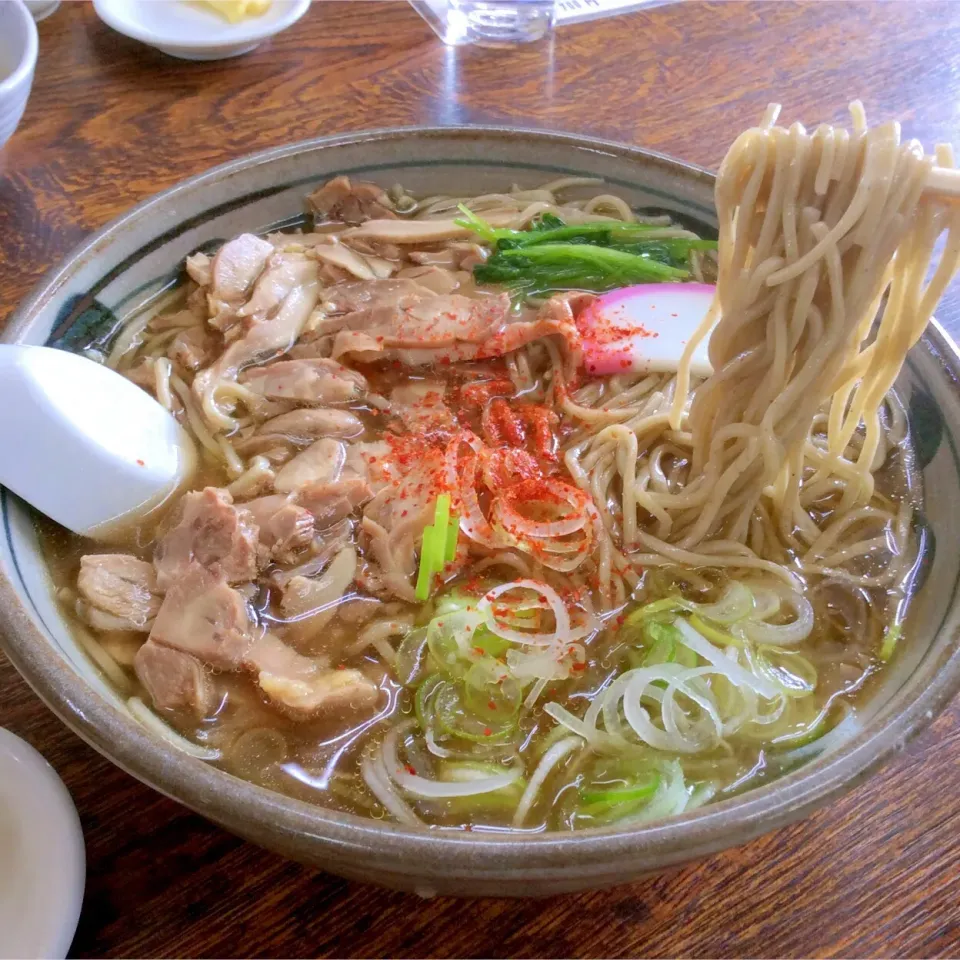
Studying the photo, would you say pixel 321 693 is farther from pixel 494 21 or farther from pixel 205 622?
pixel 494 21

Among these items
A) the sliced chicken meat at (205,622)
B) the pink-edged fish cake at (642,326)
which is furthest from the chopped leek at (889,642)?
the sliced chicken meat at (205,622)

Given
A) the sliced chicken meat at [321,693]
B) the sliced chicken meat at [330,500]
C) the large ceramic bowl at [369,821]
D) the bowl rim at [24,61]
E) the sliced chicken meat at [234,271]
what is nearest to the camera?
the large ceramic bowl at [369,821]

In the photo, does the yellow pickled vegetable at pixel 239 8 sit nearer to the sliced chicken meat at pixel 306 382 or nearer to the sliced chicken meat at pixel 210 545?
the sliced chicken meat at pixel 306 382

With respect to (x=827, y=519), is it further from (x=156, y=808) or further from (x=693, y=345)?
(x=156, y=808)

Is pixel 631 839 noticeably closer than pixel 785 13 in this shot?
Yes

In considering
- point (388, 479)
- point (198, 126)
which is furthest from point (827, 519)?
point (198, 126)

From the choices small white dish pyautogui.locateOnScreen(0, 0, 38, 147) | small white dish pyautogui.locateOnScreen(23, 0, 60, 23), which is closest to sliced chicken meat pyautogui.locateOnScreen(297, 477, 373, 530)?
small white dish pyautogui.locateOnScreen(0, 0, 38, 147)
